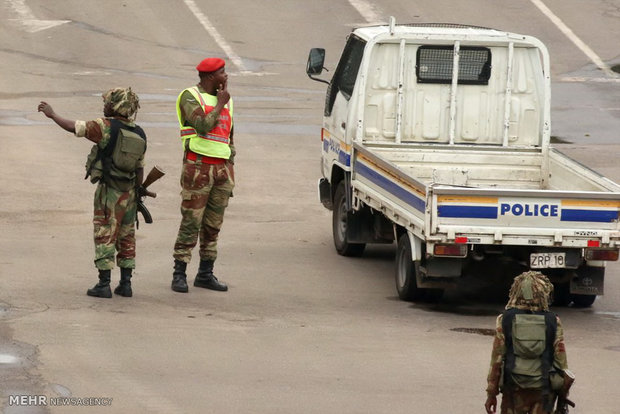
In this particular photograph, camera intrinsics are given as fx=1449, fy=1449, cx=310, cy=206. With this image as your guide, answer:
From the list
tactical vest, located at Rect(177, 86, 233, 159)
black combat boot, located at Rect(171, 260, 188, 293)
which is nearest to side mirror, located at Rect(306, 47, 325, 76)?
tactical vest, located at Rect(177, 86, 233, 159)

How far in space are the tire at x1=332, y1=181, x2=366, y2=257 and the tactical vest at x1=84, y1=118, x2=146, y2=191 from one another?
319cm

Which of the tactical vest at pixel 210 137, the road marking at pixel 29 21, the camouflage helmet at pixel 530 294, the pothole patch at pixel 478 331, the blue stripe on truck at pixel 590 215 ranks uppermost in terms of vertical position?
the road marking at pixel 29 21

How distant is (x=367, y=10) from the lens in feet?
103

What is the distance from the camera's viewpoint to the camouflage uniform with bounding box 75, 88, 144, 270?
1159cm

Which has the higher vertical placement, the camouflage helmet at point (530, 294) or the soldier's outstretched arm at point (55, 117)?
the soldier's outstretched arm at point (55, 117)

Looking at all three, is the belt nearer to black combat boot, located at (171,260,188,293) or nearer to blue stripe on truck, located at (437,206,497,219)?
black combat boot, located at (171,260,188,293)

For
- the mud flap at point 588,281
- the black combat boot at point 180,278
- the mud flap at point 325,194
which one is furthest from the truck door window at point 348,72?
the mud flap at point 588,281

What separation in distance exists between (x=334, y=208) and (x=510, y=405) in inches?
293

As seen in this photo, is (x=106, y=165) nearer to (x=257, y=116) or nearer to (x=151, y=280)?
(x=151, y=280)

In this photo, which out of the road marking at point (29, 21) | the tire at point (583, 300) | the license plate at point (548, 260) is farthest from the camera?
the road marking at point (29, 21)

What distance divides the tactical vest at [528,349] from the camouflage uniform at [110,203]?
4900mm

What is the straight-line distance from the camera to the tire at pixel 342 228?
14.5m

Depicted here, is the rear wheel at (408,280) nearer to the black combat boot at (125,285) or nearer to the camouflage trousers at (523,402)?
the black combat boot at (125,285)

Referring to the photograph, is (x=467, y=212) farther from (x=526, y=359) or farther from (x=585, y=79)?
(x=585, y=79)
